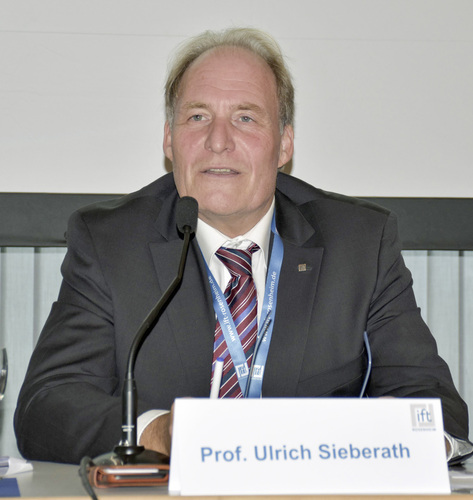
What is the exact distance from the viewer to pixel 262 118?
2436mm

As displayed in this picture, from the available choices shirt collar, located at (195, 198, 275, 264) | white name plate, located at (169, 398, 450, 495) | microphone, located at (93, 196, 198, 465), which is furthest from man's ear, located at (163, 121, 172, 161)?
white name plate, located at (169, 398, 450, 495)

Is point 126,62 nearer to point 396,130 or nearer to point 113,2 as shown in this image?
point 113,2

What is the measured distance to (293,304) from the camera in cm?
227

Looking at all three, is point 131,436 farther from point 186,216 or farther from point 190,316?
point 190,316

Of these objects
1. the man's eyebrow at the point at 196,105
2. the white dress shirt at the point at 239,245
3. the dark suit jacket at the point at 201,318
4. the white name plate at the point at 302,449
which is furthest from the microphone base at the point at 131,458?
the man's eyebrow at the point at 196,105

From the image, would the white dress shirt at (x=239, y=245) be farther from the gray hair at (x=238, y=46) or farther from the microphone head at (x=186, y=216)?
the microphone head at (x=186, y=216)

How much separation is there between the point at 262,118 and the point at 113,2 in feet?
2.93

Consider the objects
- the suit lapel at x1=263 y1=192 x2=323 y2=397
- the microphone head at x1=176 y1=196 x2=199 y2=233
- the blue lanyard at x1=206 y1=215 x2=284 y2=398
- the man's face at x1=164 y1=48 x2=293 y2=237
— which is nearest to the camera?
the microphone head at x1=176 y1=196 x2=199 y2=233

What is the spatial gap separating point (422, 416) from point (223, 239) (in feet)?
4.23

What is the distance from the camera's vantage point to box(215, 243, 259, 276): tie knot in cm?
229

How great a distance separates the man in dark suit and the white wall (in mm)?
422

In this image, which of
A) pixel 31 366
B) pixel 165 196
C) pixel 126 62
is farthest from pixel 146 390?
pixel 126 62

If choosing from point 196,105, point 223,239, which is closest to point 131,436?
point 223,239

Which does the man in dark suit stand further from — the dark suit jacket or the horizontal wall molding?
the horizontal wall molding
